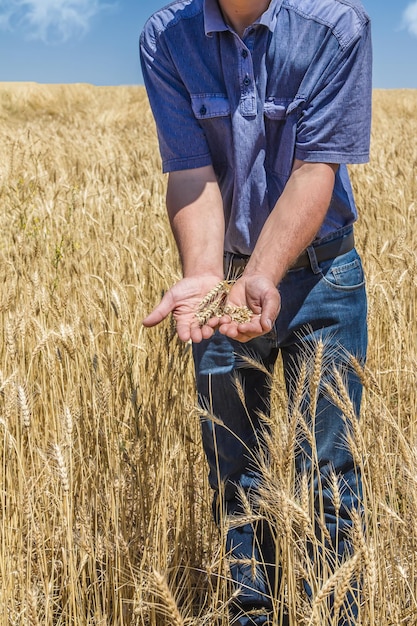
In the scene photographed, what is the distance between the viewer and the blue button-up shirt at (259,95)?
4.53 feet

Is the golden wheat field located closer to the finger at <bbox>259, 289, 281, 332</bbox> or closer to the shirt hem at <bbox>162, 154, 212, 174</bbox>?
the finger at <bbox>259, 289, 281, 332</bbox>

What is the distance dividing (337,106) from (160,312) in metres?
0.50

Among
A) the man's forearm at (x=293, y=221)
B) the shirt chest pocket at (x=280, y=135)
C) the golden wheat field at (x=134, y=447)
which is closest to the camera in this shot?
the golden wheat field at (x=134, y=447)

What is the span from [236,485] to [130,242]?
1.85 metres

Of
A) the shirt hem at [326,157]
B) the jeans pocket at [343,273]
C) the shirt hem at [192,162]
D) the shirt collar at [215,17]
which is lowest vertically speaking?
the jeans pocket at [343,273]

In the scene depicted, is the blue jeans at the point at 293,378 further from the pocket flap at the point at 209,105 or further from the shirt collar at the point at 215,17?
the shirt collar at the point at 215,17

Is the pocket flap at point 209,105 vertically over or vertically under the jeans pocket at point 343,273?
over

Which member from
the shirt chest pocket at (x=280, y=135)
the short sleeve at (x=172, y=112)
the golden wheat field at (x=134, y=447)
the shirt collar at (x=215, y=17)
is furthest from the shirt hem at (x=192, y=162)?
the golden wheat field at (x=134, y=447)

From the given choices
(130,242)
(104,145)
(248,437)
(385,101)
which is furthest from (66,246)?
(385,101)

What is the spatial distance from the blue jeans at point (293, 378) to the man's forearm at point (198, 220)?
158 millimetres

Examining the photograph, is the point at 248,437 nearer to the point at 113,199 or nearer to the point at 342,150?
the point at 342,150

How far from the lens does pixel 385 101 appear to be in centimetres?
2064

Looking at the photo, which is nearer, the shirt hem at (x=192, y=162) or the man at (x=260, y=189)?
the man at (x=260, y=189)

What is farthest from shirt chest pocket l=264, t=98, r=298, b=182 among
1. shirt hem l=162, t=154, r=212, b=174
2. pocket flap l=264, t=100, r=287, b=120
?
shirt hem l=162, t=154, r=212, b=174
